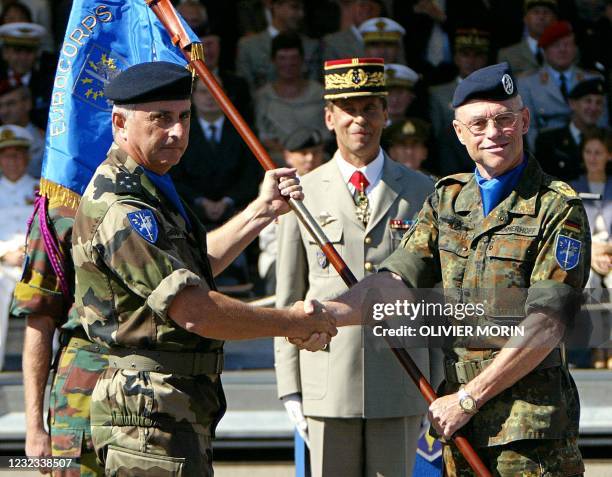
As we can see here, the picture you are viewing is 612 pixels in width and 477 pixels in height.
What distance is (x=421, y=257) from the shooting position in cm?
396

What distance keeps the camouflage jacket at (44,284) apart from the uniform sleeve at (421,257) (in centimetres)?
134

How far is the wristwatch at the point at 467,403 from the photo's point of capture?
370cm

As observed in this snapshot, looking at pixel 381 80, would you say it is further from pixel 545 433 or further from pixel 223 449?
pixel 223 449

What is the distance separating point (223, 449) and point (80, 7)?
2824 millimetres

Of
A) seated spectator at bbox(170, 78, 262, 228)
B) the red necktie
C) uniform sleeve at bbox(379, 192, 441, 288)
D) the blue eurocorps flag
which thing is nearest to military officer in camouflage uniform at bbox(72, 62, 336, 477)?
uniform sleeve at bbox(379, 192, 441, 288)

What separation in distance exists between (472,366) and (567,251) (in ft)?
1.54

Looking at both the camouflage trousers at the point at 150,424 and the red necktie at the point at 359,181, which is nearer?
the camouflage trousers at the point at 150,424

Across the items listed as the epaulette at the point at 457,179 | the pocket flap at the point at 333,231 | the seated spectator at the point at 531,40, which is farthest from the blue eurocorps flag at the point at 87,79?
the seated spectator at the point at 531,40

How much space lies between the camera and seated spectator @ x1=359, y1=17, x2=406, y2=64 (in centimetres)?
884

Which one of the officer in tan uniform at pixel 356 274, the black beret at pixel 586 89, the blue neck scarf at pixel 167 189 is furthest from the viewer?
the black beret at pixel 586 89

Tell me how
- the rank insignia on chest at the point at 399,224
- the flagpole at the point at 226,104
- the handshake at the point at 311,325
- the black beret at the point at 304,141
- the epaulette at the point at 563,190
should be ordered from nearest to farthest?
the epaulette at the point at 563,190 < the handshake at the point at 311,325 < the flagpole at the point at 226,104 < the rank insignia on chest at the point at 399,224 < the black beret at the point at 304,141

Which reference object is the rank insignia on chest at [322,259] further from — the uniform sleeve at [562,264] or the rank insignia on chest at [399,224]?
the uniform sleeve at [562,264]

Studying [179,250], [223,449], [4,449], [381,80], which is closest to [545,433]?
[179,250]

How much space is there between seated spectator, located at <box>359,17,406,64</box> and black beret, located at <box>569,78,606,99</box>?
130 cm
